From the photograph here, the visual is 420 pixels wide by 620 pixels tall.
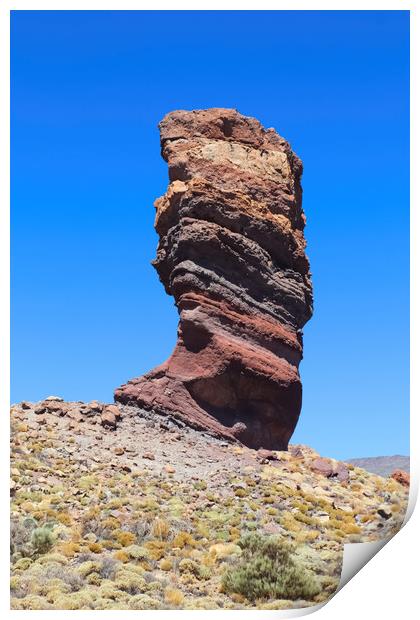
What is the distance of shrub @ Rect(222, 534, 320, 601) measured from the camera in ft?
47.4

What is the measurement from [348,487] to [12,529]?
925cm

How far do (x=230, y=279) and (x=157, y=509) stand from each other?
30.0 ft

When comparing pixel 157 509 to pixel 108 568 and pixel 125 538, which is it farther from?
pixel 108 568

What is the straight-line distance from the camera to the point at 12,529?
54.2 ft

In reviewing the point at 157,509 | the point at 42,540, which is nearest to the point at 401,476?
the point at 157,509

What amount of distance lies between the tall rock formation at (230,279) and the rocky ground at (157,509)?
3.73ft

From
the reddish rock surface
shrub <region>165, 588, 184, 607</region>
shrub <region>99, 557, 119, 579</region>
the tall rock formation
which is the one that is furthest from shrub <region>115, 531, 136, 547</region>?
the tall rock formation

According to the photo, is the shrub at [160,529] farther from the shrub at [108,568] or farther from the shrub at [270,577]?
the shrub at [270,577]

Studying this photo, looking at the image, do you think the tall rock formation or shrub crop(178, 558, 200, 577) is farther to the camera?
the tall rock formation

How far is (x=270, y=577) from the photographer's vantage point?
14742 mm

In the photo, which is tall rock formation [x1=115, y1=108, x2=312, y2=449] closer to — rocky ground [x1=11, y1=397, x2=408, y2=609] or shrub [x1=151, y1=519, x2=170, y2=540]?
rocky ground [x1=11, y1=397, x2=408, y2=609]

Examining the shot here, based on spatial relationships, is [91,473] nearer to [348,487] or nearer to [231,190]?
[348,487]

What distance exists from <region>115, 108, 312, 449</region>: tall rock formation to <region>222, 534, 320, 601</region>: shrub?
825 cm
